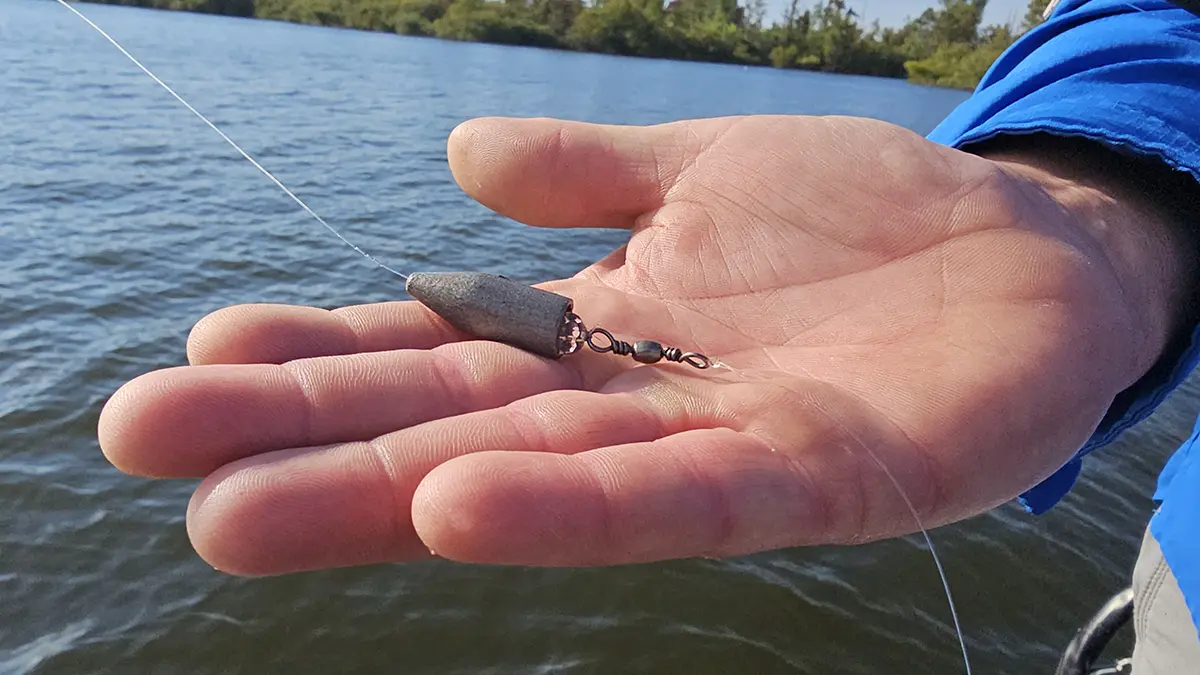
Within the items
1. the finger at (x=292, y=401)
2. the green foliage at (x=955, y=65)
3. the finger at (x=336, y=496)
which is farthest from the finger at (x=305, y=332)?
the green foliage at (x=955, y=65)

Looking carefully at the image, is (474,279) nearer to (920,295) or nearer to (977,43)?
(920,295)

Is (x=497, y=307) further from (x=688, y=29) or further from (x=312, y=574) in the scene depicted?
(x=688, y=29)

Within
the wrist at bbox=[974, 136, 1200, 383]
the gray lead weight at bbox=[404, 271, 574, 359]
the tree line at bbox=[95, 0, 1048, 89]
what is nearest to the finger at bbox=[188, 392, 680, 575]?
the gray lead weight at bbox=[404, 271, 574, 359]

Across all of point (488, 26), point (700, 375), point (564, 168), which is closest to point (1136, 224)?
point (700, 375)

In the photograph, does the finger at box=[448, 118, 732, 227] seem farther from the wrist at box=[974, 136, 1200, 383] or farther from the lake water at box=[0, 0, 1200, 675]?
the lake water at box=[0, 0, 1200, 675]

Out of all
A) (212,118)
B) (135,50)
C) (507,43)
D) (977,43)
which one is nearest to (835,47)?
(977,43)
